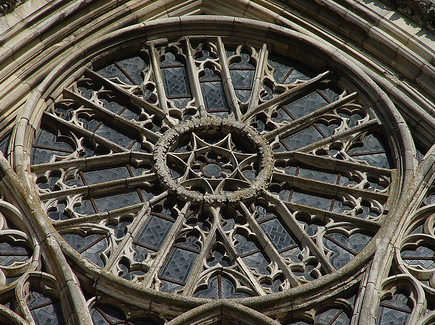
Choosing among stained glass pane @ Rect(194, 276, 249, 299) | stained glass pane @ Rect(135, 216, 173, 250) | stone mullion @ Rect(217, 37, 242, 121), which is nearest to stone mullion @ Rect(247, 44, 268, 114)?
stone mullion @ Rect(217, 37, 242, 121)

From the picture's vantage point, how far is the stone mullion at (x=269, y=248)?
16047mm

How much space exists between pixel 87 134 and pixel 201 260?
313cm

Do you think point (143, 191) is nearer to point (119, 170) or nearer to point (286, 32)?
point (119, 170)

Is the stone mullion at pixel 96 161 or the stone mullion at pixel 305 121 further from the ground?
the stone mullion at pixel 305 121

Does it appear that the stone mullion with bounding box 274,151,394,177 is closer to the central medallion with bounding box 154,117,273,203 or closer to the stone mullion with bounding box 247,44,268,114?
the central medallion with bounding box 154,117,273,203

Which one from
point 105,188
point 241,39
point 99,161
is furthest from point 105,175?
point 241,39

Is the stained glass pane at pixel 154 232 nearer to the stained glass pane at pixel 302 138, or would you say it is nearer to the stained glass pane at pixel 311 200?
the stained glass pane at pixel 311 200

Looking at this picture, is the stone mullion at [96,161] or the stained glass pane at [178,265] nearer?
the stained glass pane at [178,265]

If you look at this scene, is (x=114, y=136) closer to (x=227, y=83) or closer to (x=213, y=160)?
(x=213, y=160)

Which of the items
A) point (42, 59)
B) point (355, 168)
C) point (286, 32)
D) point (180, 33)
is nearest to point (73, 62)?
point (42, 59)

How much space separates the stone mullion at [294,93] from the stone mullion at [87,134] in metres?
2.16

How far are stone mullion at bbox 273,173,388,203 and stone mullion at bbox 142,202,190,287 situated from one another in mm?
1725

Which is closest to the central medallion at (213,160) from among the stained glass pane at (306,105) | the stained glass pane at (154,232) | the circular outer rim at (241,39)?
the stained glass pane at (154,232)

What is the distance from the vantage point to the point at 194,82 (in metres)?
18.8
